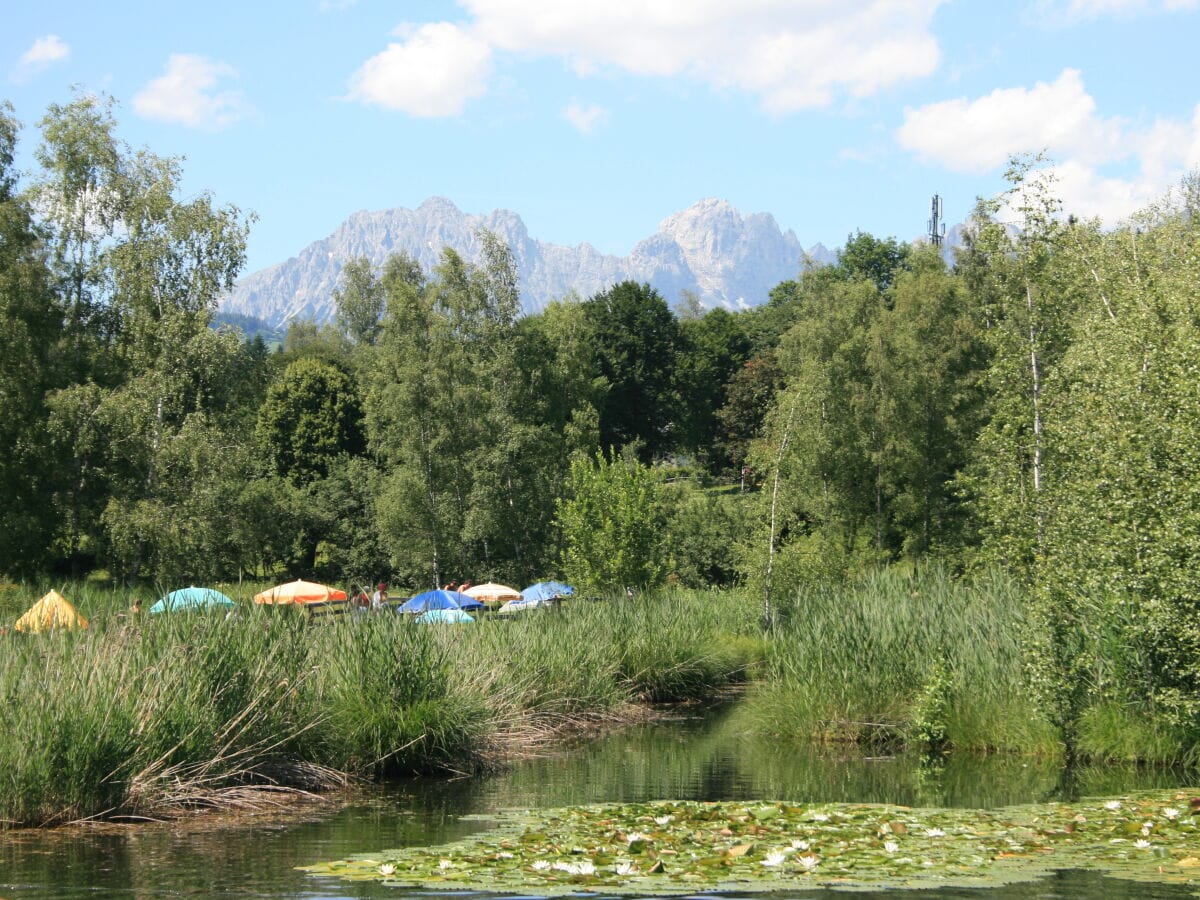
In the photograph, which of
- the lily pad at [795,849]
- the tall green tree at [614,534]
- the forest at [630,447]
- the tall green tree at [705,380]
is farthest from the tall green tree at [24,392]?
the tall green tree at [705,380]

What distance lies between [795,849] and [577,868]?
1931 mm

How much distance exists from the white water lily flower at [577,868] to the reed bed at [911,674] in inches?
390

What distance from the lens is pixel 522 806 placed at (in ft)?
47.8

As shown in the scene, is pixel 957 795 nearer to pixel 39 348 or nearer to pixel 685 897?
pixel 685 897

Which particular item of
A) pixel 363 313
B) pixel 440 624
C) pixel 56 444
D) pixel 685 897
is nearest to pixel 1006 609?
pixel 440 624

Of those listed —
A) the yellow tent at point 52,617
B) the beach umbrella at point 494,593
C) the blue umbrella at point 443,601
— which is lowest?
the beach umbrella at point 494,593

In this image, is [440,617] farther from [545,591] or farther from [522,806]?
[545,591]

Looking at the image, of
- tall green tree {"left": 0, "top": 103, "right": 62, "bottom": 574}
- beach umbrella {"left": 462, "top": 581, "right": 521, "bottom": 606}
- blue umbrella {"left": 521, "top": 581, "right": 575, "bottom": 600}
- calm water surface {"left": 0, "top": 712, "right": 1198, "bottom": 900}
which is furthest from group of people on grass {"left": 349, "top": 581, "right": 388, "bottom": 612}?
tall green tree {"left": 0, "top": 103, "right": 62, "bottom": 574}

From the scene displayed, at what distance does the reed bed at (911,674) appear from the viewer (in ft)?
61.3

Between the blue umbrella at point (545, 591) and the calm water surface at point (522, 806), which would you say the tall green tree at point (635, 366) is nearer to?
the blue umbrella at point (545, 591)

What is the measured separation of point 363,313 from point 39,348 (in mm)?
48023

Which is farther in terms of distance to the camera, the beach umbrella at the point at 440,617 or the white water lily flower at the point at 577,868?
the beach umbrella at the point at 440,617

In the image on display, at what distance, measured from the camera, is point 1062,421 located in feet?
67.7

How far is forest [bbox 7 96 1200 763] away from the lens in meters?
17.4
